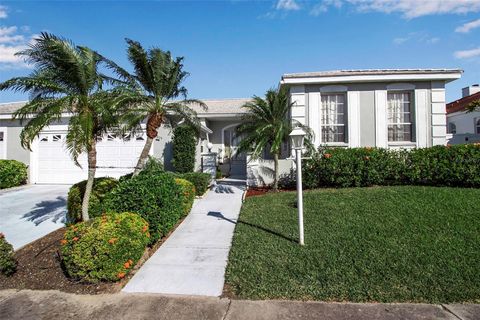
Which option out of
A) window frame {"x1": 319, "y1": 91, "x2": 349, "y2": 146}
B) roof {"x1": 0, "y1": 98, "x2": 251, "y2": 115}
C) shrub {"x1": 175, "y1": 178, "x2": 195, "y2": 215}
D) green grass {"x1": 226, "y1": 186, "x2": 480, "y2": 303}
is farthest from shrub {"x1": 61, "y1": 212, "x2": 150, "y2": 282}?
roof {"x1": 0, "y1": 98, "x2": 251, "y2": 115}

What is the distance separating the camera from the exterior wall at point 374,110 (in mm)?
10664

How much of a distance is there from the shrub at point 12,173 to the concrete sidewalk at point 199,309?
10.8m

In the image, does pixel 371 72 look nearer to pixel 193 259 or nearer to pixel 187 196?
pixel 187 196

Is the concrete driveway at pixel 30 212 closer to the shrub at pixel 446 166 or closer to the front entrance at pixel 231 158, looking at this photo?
the front entrance at pixel 231 158

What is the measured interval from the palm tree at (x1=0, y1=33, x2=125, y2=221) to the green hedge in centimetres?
681

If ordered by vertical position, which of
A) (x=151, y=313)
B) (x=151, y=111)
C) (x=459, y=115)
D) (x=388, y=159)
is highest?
(x=459, y=115)

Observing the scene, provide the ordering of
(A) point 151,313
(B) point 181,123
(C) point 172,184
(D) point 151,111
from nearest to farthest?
1. (A) point 151,313
2. (C) point 172,184
3. (D) point 151,111
4. (B) point 181,123

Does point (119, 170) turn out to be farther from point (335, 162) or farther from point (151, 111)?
point (335, 162)

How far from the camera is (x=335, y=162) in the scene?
9219mm

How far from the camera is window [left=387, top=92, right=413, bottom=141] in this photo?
11.0m

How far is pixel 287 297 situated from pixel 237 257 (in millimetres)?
1366

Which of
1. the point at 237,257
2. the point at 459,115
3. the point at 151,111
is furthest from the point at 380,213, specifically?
the point at 459,115

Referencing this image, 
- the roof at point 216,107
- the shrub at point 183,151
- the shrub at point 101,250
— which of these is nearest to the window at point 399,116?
the roof at point 216,107

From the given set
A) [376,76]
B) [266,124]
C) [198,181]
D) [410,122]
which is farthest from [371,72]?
[198,181]
